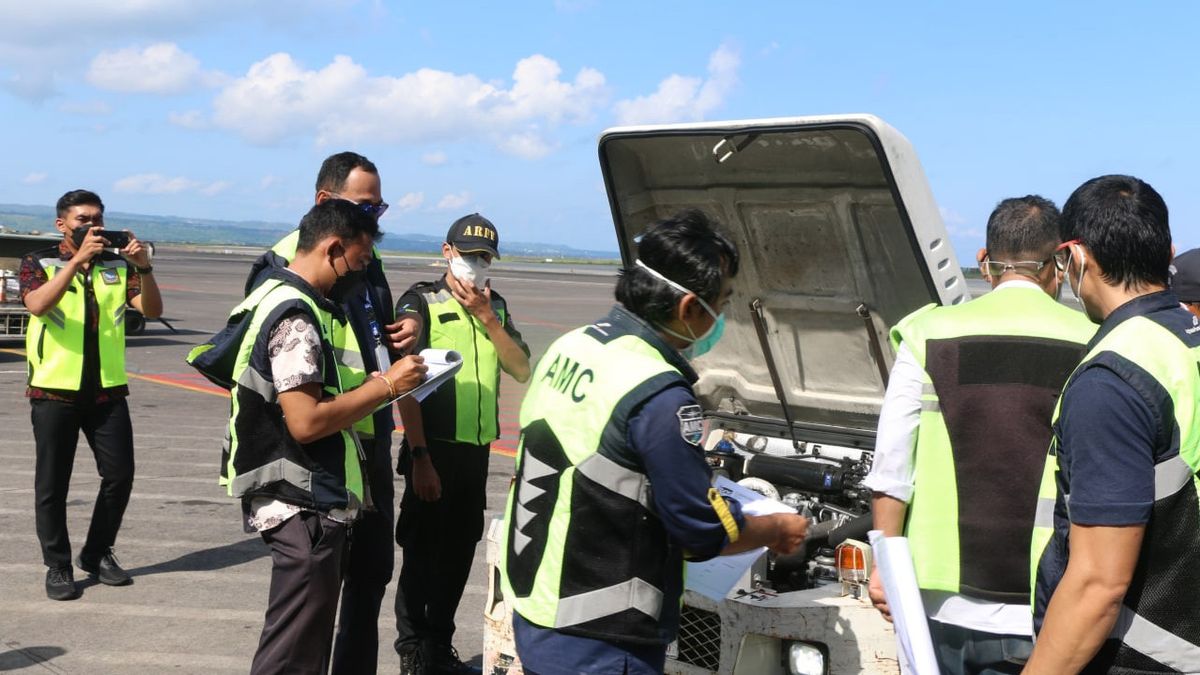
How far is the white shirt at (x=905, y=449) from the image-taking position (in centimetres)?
311

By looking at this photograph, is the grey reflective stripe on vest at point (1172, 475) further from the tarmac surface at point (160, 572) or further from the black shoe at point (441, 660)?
the tarmac surface at point (160, 572)

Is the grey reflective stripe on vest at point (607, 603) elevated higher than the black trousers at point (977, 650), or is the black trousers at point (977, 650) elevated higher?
the grey reflective stripe on vest at point (607, 603)

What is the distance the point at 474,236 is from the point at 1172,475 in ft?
11.6

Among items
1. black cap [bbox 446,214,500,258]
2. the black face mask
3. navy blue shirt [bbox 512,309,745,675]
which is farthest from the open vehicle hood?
navy blue shirt [bbox 512,309,745,675]

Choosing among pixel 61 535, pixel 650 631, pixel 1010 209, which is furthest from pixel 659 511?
pixel 61 535

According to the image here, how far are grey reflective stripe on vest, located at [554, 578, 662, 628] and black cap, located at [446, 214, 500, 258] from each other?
2773 mm

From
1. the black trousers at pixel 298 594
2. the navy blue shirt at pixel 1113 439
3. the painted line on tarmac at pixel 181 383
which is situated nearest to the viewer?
the navy blue shirt at pixel 1113 439

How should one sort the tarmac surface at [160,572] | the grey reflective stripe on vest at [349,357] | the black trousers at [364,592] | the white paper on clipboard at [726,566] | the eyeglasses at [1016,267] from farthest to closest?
the tarmac surface at [160,572] < the black trousers at [364,592] < the grey reflective stripe on vest at [349,357] < the eyeglasses at [1016,267] < the white paper on clipboard at [726,566]

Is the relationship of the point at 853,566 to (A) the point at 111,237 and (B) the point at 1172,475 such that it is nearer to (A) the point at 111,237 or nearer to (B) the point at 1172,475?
(B) the point at 1172,475

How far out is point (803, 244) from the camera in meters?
4.99

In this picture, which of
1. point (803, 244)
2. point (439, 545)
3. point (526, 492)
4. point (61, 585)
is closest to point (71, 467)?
point (61, 585)

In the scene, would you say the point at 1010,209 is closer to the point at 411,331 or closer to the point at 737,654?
the point at 737,654

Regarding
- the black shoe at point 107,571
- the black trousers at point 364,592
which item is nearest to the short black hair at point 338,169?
the black trousers at point 364,592

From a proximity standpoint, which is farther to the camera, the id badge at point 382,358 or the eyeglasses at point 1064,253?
the id badge at point 382,358
